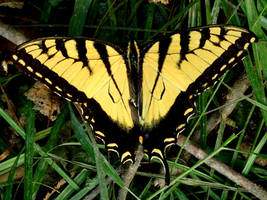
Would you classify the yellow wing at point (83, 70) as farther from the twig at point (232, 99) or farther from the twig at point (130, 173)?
the twig at point (232, 99)

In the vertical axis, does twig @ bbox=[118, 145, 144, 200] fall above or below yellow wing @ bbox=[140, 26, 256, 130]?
below

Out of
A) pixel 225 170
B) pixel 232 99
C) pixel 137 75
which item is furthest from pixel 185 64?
pixel 225 170

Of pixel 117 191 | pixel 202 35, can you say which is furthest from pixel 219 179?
pixel 202 35

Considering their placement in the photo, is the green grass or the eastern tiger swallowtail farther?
the green grass

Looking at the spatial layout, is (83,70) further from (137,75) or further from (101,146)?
(101,146)

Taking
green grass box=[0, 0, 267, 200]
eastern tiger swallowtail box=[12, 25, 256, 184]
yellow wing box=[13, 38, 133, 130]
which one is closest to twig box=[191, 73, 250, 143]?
green grass box=[0, 0, 267, 200]

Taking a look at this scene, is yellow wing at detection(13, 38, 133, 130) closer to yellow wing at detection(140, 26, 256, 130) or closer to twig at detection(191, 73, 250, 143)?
yellow wing at detection(140, 26, 256, 130)

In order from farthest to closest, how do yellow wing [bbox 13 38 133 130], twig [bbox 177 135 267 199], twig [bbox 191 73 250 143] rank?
twig [bbox 191 73 250 143]
twig [bbox 177 135 267 199]
yellow wing [bbox 13 38 133 130]
